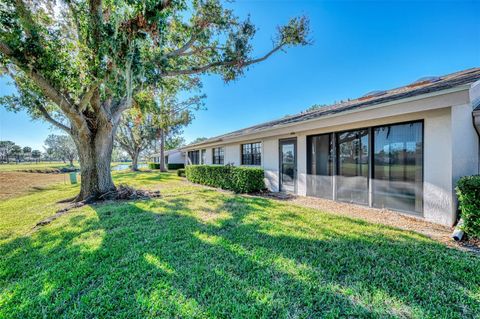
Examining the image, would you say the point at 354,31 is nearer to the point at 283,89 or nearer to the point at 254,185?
the point at 283,89

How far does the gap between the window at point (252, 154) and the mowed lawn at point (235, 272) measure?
5783mm

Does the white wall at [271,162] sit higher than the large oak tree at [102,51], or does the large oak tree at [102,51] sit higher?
the large oak tree at [102,51]

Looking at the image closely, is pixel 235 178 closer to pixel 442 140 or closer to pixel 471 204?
pixel 442 140

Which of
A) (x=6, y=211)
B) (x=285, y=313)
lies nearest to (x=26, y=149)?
(x=6, y=211)

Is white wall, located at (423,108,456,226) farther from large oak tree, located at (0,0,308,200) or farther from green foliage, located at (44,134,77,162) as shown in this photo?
green foliage, located at (44,134,77,162)

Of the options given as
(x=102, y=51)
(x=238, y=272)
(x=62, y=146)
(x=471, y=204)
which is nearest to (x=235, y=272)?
(x=238, y=272)

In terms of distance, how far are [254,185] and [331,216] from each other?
3967 mm

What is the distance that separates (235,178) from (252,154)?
2368 mm

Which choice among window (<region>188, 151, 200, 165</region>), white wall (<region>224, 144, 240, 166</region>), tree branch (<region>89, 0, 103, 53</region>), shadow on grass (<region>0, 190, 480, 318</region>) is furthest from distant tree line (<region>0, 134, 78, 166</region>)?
shadow on grass (<region>0, 190, 480, 318</region>)

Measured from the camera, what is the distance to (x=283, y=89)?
1616 cm

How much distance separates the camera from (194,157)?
19.8m

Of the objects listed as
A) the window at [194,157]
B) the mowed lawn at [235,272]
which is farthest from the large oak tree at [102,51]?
the window at [194,157]

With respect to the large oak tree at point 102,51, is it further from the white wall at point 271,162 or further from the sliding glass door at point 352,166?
the sliding glass door at point 352,166

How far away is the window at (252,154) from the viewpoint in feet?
34.0
